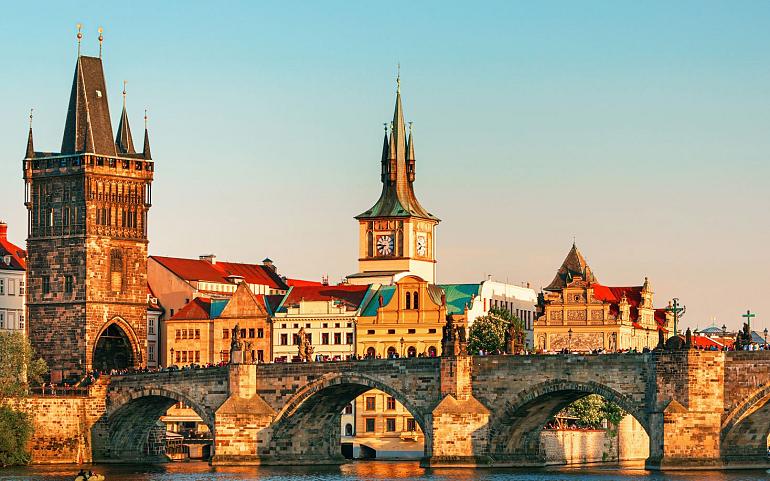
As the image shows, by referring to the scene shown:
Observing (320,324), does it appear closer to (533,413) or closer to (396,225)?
(396,225)

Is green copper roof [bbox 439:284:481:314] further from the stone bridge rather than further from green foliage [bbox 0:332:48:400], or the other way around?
green foliage [bbox 0:332:48:400]

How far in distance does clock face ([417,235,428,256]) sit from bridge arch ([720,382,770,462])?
6558 centimetres

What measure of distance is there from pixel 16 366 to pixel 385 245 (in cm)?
4969

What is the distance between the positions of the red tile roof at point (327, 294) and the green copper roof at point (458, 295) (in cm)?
667

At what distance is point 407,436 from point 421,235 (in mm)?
27191

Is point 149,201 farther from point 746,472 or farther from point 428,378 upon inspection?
point 746,472

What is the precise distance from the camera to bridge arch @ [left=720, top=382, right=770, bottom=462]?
118125mm

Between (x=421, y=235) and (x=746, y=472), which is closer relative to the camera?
(x=746, y=472)

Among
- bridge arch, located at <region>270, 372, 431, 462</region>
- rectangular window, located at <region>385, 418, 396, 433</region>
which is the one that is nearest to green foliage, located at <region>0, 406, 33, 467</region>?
bridge arch, located at <region>270, 372, 431, 462</region>

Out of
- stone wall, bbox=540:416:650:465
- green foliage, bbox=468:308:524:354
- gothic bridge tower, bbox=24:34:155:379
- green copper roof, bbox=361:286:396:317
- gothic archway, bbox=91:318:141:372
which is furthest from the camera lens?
green copper roof, bbox=361:286:396:317

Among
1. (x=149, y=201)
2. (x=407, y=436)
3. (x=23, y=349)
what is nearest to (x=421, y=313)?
(x=407, y=436)

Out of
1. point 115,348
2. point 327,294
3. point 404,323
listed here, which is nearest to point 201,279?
point 327,294

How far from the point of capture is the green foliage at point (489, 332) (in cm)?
15838

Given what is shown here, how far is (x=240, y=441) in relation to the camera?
134375 millimetres
